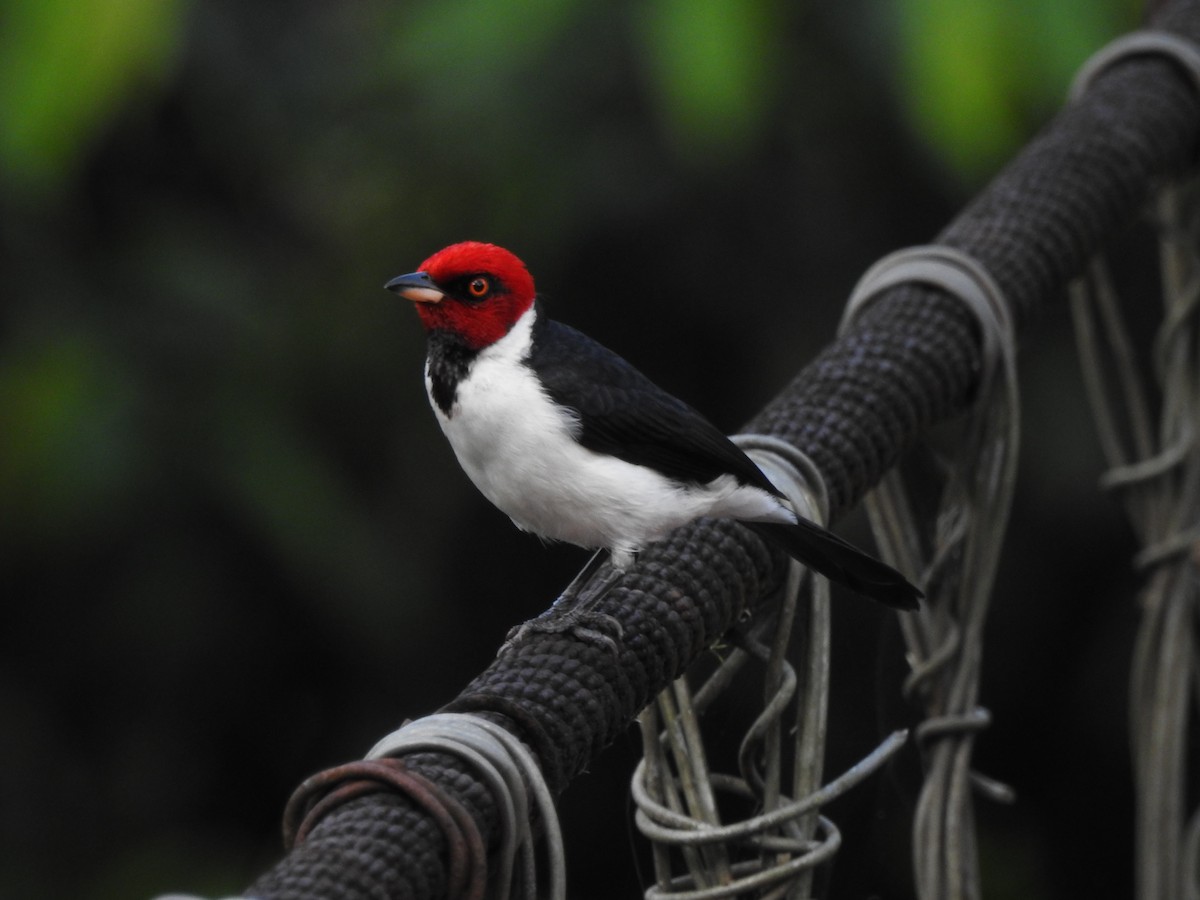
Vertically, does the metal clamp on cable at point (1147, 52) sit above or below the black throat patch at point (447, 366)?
above

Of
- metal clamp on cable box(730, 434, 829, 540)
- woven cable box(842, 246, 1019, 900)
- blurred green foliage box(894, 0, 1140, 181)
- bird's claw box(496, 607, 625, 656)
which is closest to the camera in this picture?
bird's claw box(496, 607, 625, 656)

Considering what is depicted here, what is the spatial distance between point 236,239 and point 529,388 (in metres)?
1.76

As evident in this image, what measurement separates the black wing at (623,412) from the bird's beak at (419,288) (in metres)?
0.12

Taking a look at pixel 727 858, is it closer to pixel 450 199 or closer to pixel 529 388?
pixel 529 388

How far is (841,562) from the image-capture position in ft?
4.71

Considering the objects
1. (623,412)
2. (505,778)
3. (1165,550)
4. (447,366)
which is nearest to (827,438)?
(623,412)

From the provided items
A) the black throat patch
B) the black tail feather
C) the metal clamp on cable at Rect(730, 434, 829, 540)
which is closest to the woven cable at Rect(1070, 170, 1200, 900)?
the black tail feather

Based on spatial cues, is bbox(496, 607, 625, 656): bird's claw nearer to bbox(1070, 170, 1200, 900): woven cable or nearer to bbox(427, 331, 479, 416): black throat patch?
bbox(427, 331, 479, 416): black throat patch

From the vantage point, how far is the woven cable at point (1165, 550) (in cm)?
194

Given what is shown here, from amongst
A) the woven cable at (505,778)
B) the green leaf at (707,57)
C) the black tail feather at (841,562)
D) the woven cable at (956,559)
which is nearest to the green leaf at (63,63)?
the green leaf at (707,57)

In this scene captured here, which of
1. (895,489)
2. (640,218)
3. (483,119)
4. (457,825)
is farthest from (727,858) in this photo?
(640,218)

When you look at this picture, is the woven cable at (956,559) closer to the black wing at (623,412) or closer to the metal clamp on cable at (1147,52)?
the black wing at (623,412)

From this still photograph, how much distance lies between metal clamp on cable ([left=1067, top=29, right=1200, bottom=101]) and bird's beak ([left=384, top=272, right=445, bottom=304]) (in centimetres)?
98

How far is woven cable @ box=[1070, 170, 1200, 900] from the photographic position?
1942 mm
